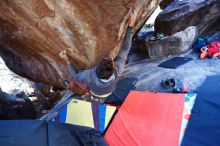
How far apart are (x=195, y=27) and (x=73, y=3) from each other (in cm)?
454

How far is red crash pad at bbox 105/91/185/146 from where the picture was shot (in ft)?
15.0

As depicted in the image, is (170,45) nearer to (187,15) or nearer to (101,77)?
(187,15)

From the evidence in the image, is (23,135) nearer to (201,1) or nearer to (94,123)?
(94,123)

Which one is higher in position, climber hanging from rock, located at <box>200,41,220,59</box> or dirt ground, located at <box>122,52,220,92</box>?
climber hanging from rock, located at <box>200,41,220,59</box>

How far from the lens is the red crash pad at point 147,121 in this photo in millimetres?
4559

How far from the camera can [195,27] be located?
7625mm

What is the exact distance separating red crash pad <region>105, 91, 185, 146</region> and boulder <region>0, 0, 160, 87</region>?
42.0 inches

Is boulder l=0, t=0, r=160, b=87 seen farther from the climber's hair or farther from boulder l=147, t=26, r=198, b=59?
boulder l=147, t=26, r=198, b=59

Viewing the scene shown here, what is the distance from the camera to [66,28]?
4.62 m

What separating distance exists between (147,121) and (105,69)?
4.78 feet

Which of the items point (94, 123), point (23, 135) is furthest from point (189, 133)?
point (23, 135)

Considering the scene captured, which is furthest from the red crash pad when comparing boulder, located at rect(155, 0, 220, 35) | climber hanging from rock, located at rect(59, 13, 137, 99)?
boulder, located at rect(155, 0, 220, 35)

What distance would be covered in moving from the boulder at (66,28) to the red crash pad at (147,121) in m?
1.07

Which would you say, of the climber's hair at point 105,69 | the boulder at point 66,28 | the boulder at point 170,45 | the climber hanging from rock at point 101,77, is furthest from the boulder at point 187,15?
the climber's hair at point 105,69
